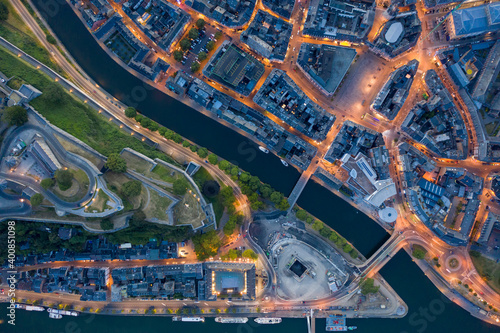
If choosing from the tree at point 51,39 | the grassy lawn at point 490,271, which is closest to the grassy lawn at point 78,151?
the tree at point 51,39

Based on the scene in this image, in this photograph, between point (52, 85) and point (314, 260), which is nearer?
point (52, 85)

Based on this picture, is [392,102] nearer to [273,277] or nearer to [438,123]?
[438,123]

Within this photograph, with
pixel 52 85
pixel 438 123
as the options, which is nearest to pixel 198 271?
pixel 52 85

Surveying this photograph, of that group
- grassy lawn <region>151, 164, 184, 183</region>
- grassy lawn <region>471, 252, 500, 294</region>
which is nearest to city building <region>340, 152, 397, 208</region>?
grassy lawn <region>471, 252, 500, 294</region>

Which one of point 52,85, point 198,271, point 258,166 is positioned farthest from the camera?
point 258,166

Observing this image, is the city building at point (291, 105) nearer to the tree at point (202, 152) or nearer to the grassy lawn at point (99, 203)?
the tree at point (202, 152)

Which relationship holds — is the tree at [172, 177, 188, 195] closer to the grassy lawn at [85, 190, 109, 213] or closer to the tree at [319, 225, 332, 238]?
the grassy lawn at [85, 190, 109, 213]
